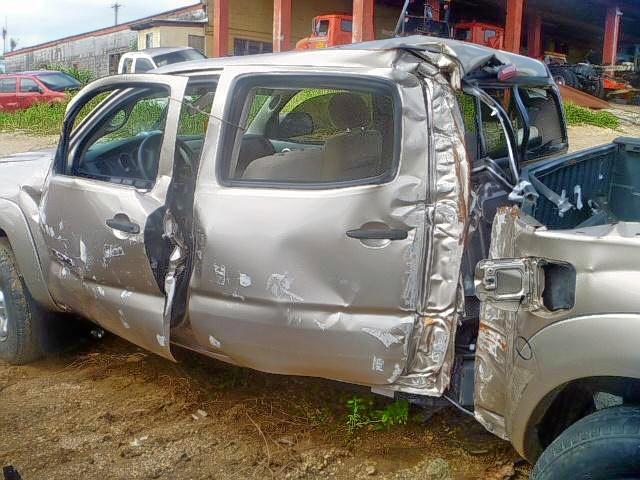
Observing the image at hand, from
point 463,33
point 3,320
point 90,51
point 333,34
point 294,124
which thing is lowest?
point 3,320

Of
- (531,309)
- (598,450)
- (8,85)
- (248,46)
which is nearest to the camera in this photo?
(598,450)

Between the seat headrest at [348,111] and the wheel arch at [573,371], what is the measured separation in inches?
57.1

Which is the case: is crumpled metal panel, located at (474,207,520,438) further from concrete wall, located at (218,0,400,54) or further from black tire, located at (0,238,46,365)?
concrete wall, located at (218,0,400,54)

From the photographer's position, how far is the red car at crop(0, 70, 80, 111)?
20.0 metres

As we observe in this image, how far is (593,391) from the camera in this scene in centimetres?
220

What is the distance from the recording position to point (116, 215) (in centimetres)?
323

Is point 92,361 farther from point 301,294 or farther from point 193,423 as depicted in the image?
point 301,294

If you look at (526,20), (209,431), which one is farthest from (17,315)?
(526,20)

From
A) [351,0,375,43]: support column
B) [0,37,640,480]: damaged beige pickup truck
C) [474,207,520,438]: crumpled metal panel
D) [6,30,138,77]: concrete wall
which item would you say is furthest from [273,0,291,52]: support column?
[474,207,520,438]: crumpled metal panel

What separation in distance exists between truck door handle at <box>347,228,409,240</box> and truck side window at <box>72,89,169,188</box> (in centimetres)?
125

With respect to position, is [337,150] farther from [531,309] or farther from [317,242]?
[531,309]

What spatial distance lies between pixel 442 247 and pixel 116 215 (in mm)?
1519

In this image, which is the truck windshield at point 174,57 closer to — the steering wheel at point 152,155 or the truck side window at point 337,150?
the steering wheel at point 152,155

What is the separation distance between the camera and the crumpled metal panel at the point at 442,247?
8.52 ft
